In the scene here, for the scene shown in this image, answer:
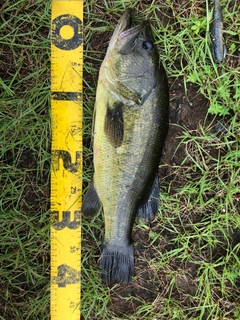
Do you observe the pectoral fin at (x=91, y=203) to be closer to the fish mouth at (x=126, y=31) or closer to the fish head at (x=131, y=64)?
the fish head at (x=131, y=64)

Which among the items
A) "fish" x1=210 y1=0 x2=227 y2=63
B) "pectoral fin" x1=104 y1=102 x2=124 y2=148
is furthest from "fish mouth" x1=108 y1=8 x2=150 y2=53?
"fish" x1=210 y1=0 x2=227 y2=63

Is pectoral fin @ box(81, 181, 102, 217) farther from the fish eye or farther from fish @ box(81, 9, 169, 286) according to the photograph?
the fish eye

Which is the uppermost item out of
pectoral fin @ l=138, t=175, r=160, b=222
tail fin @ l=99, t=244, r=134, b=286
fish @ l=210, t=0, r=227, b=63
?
fish @ l=210, t=0, r=227, b=63

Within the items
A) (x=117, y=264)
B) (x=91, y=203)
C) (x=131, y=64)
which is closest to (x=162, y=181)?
(x=91, y=203)

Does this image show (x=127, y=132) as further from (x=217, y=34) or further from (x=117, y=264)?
(x=217, y=34)

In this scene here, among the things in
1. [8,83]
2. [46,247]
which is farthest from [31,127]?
[46,247]

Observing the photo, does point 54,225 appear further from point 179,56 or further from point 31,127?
point 179,56

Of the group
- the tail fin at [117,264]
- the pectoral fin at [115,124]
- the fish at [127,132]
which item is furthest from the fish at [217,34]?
the tail fin at [117,264]
